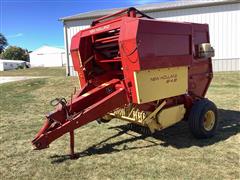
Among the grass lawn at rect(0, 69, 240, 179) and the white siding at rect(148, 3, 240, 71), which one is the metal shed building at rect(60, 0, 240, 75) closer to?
the white siding at rect(148, 3, 240, 71)

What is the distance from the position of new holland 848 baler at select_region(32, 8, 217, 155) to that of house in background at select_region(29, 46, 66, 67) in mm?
57259

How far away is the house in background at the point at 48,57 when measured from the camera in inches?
2522

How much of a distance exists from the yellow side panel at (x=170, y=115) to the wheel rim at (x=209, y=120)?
1.55ft

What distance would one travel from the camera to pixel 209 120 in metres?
5.97

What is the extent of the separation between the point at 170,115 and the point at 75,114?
1.53 meters

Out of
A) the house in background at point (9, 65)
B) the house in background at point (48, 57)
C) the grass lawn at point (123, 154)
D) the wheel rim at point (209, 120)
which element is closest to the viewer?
the grass lawn at point (123, 154)

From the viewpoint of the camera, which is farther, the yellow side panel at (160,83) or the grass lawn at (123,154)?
the yellow side panel at (160,83)

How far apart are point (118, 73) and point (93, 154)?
1.55 metres

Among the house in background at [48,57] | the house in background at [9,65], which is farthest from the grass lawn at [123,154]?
the house in background at [48,57]

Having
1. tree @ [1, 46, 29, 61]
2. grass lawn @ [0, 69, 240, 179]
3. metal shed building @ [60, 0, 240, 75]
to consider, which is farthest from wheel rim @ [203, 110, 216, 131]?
tree @ [1, 46, 29, 61]

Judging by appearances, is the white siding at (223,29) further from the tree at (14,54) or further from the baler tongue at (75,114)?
the tree at (14,54)

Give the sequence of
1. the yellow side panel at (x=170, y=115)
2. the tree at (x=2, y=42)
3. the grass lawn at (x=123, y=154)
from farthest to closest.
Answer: the tree at (x=2, y=42) < the yellow side panel at (x=170, y=115) < the grass lawn at (x=123, y=154)

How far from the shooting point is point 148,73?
4.97 metres

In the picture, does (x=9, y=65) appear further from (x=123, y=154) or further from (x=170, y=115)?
(x=123, y=154)
